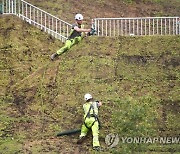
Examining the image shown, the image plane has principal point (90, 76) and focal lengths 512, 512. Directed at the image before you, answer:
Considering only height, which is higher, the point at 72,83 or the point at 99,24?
the point at 99,24

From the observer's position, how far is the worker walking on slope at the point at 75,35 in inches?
563

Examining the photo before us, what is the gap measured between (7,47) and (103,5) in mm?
5655

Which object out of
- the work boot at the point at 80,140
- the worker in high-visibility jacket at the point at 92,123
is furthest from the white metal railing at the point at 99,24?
the work boot at the point at 80,140

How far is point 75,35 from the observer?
14602 mm

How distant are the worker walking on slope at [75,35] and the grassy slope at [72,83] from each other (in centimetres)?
16

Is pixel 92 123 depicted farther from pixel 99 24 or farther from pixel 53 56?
pixel 99 24

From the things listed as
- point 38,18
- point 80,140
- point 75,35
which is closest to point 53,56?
point 75,35

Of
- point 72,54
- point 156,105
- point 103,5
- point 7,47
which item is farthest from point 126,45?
point 103,5

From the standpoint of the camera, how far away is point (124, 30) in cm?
1727

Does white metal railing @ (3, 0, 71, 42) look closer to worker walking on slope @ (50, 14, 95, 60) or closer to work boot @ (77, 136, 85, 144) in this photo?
worker walking on slope @ (50, 14, 95, 60)

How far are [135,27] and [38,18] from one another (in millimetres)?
3373

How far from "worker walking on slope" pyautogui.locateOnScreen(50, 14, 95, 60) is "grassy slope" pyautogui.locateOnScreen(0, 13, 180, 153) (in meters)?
0.16

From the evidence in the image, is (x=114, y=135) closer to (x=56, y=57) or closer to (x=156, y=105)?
(x=156, y=105)

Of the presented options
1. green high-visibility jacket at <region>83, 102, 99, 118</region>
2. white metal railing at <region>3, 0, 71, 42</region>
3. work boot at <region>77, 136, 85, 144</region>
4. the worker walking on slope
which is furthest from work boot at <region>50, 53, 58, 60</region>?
work boot at <region>77, 136, 85, 144</region>
